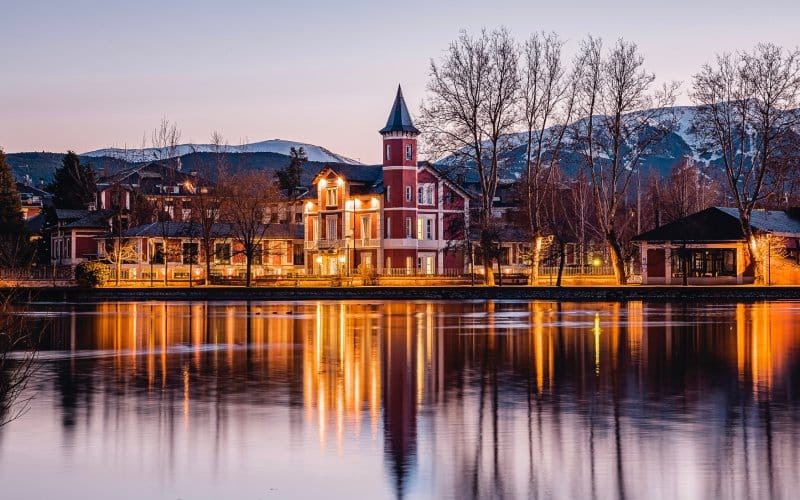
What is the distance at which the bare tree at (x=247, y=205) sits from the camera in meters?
91.0

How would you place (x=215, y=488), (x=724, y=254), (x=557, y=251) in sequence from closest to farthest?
(x=215, y=488) → (x=724, y=254) → (x=557, y=251)

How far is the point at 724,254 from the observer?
81.6m

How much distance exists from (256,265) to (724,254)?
1717 inches

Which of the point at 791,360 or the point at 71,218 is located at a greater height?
the point at 71,218

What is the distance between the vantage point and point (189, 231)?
317 ft

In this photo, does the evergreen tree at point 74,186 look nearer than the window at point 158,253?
No

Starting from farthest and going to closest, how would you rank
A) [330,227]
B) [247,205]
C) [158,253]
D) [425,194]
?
1. [330,227]
2. [158,253]
3. [425,194]
4. [247,205]

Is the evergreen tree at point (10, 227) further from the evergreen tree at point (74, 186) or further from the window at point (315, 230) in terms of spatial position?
the window at point (315, 230)

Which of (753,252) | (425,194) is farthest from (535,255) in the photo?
(425,194)

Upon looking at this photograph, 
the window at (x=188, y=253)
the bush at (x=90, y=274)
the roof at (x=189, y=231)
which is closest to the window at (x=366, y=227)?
the roof at (x=189, y=231)

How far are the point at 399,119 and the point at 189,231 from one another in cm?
1980

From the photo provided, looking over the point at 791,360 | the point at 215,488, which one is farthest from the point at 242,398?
the point at 791,360

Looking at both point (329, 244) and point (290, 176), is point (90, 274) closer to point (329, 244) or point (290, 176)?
point (329, 244)

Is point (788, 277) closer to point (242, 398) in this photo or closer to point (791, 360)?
point (791, 360)
